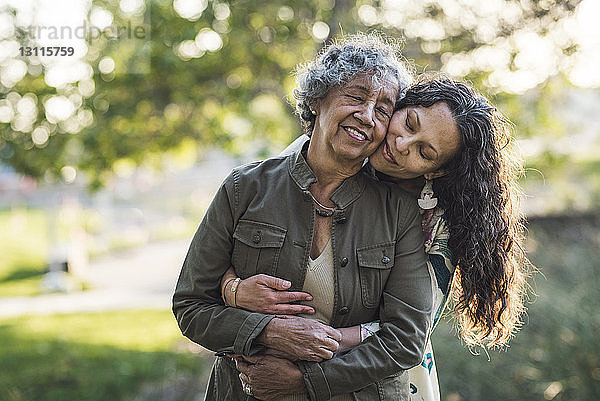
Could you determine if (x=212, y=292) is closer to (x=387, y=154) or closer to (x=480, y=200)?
(x=387, y=154)

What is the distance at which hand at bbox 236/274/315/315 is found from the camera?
191 centimetres

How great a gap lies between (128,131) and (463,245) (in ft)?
12.2

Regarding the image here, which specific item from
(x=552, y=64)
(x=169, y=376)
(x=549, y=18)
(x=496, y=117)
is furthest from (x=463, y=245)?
(x=169, y=376)

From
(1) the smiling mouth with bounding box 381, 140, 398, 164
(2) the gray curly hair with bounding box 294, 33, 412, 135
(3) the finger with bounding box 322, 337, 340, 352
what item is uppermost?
(2) the gray curly hair with bounding box 294, 33, 412, 135

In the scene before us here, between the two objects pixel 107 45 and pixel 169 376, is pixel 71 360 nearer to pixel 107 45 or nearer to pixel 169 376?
pixel 169 376

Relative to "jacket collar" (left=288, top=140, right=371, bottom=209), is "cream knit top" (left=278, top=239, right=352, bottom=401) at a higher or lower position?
lower

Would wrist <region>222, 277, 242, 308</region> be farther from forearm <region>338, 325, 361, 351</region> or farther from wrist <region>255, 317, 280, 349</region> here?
forearm <region>338, 325, 361, 351</region>

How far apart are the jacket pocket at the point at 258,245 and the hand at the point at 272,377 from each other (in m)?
0.24

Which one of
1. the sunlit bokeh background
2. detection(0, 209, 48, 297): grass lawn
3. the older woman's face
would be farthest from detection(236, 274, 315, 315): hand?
detection(0, 209, 48, 297): grass lawn

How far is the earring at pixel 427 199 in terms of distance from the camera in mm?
2051

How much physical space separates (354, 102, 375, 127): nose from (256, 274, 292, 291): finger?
482 mm

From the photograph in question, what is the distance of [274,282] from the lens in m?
1.92

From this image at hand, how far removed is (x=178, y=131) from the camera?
556 centimetres

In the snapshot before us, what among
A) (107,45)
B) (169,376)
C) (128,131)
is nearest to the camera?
(107,45)
